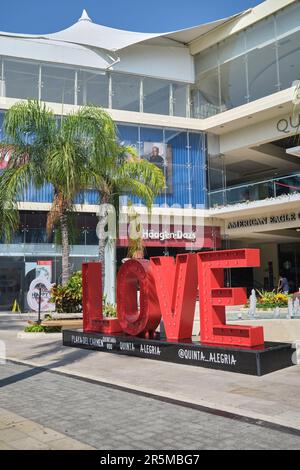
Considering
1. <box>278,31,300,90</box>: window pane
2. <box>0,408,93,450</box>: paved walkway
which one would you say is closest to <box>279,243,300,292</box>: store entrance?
<box>278,31,300,90</box>: window pane

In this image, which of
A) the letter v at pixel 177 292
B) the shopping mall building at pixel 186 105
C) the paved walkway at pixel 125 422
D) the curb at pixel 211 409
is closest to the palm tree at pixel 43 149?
the letter v at pixel 177 292

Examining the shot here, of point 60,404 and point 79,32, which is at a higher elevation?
point 79,32

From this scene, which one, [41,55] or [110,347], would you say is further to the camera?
[41,55]

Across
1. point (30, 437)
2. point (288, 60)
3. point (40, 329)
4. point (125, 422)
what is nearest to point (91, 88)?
point (288, 60)

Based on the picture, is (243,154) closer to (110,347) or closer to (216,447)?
(110,347)

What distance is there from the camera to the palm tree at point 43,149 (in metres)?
15.7

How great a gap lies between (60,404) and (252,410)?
8.89 ft

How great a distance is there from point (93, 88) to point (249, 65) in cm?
912

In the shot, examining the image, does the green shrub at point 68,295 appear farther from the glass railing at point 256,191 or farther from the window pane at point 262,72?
the window pane at point 262,72

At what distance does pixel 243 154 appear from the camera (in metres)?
30.6

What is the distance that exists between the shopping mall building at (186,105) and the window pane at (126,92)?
0.21 ft
